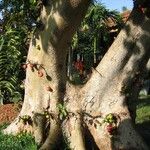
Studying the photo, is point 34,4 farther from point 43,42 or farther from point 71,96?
point 71,96

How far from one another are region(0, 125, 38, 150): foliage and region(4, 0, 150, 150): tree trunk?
20 centimetres

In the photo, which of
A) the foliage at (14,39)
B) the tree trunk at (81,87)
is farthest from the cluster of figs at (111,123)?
the foliage at (14,39)

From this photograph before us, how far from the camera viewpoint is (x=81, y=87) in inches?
368

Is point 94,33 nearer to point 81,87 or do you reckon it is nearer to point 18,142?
point 81,87

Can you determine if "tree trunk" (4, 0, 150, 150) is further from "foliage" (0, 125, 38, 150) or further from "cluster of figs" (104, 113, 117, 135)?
"foliage" (0, 125, 38, 150)

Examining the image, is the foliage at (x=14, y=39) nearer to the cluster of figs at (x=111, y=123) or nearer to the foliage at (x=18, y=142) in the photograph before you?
the foliage at (x=18, y=142)

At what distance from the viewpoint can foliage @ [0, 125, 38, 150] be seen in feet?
28.6

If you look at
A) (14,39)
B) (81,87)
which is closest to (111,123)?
(81,87)

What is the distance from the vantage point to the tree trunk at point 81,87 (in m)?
8.84

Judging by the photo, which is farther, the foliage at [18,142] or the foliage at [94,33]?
the foliage at [94,33]

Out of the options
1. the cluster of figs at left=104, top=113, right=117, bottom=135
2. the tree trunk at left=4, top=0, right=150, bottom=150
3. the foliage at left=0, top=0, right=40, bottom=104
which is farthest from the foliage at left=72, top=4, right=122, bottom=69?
the cluster of figs at left=104, top=113, right=117, bottom=135

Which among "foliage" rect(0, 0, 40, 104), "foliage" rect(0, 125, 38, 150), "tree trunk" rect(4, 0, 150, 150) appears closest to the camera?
"foliage" rect(0, 125, 38, 150)

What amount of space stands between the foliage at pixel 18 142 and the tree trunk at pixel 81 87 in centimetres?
20

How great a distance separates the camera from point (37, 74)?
30.8 feet
